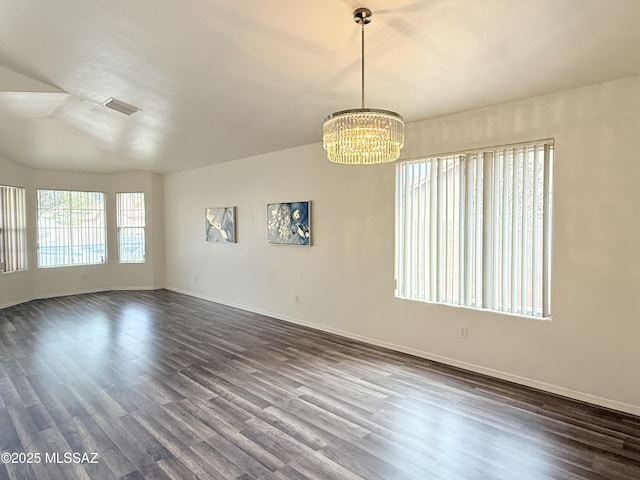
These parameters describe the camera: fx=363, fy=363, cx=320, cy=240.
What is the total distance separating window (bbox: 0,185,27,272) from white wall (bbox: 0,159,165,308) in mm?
136

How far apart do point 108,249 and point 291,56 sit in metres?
7.19

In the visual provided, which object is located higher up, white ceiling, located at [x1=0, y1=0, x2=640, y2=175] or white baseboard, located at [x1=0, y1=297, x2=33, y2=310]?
white ceiling, located at [x1=0, y1=0, x2=640, y2=175]

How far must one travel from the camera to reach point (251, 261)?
6133 mm

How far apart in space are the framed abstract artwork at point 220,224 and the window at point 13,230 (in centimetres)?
350

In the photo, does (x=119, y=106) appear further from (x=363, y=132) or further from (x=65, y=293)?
(x=65, y=293)

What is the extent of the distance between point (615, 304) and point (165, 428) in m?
3.59

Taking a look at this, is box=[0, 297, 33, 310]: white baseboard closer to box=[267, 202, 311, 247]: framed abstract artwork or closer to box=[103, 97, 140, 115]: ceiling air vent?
box=[103, 97, 140, 115]: ceiling air vent

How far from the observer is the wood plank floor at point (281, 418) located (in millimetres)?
2215

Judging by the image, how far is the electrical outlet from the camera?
3684mm

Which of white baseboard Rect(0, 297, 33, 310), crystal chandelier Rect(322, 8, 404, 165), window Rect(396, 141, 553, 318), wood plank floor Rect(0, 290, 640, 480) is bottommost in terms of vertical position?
wood plank floor Rect(0, 290, 640, 480)

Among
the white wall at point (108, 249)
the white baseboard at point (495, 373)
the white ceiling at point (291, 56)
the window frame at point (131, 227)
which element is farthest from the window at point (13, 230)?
the white baseboard at point (495, 373)

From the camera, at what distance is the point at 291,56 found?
301 cm

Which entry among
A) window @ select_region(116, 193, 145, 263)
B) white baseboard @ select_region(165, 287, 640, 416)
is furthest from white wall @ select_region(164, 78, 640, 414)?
window @ select_region(116, 193, 145, 263)

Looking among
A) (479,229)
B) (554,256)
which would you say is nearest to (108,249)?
(479,229)
